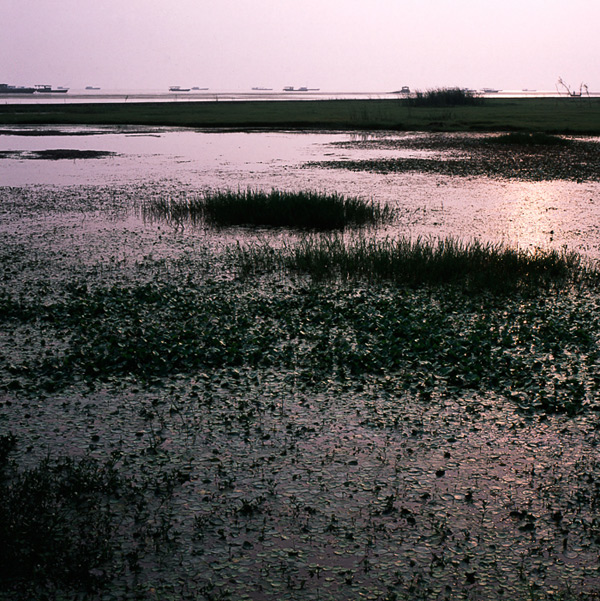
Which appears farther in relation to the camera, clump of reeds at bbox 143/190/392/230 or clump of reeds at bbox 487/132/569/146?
clump of reeds at bbox 487/132/569/146

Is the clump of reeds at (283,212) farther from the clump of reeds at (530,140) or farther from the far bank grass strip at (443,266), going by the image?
the clump of reeds at (530,140)

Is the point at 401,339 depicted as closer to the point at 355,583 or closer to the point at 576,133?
the point at 355,583

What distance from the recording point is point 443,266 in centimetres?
1669

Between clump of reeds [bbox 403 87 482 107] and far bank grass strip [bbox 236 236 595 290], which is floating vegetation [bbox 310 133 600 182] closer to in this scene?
far bank grass strip [bbox 236 236 595 290]

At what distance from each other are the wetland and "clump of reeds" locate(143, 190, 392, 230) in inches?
67.2

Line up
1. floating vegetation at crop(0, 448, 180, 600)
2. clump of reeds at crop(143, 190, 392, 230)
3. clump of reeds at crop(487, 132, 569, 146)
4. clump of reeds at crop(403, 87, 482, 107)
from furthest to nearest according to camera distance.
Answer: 1. clump of reeds at crop(403, 87, 482, 107)
2. clump of reeds at crop(487, 132, 569, 146)
3. clump of reeds at crop(143, 190, 392, 230)
4. floating vegetation at crop(0, 448, 180, 600)

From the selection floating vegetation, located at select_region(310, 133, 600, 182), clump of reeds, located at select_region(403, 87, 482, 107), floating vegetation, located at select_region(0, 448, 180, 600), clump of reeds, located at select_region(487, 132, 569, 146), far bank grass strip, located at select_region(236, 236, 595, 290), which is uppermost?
clump of reeds, located at select_region(403, 87, 482, 107)

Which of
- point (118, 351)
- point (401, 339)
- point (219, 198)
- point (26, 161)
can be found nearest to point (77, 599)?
point (118, 351)

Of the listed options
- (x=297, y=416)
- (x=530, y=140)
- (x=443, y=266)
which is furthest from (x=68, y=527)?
(x=530, y=140)

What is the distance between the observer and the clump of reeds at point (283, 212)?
78.5 ft

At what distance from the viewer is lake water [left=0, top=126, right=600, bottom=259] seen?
22.8 m

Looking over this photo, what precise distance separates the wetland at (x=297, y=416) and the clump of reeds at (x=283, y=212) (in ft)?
5.60

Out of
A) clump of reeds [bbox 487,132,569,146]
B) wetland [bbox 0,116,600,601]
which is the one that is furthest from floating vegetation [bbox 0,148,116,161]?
clump of reeds [bbox 487,132,569,146]

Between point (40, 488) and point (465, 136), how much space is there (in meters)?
60.4
